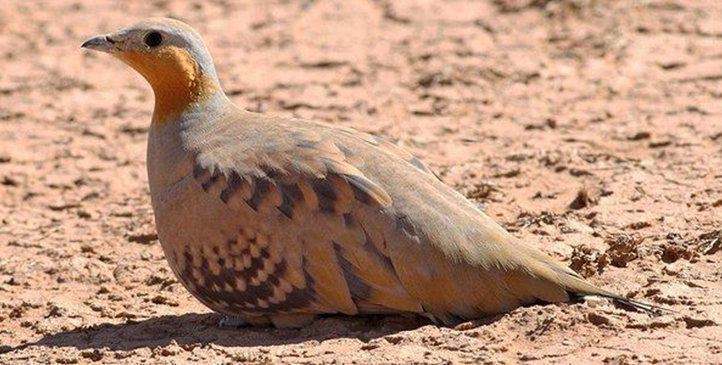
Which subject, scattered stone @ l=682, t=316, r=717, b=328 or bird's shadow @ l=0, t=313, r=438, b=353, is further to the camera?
bird's shadow @ l=0, t=313, r=438, b=353

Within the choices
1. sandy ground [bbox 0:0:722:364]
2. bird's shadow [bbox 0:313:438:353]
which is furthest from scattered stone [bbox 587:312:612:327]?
bird's shadow [bbox 0:313:438:353]

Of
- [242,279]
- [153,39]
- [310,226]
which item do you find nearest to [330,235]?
[310,226]

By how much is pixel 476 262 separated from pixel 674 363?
88 centimetres

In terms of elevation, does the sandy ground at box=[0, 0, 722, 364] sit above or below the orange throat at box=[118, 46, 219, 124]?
below

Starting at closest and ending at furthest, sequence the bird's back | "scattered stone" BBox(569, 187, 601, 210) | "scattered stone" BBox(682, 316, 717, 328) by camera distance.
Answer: "scattered stone" BBox(682, 316, 717, 328) → the bird's back → "scattered stone" BBox(569, 187, 601, 210)

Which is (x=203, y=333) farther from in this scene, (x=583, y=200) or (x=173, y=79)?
(x=583, y=200)

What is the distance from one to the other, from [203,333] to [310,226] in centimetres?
82

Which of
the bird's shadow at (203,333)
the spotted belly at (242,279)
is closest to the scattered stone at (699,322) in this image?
the bird's shadow at (203,333)

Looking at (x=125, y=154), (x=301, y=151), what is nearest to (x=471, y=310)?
(x=301, y=151)

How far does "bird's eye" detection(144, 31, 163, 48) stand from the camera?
6.71m

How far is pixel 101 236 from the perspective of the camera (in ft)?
26.9

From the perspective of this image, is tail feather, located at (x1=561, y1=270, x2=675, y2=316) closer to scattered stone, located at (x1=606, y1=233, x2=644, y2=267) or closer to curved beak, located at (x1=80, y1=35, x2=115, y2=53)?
scattered stone, located at (x1=606, y1=233, x2=644, y2=267)

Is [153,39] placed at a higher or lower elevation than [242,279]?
higher

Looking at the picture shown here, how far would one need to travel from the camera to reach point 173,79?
6.75 metres
